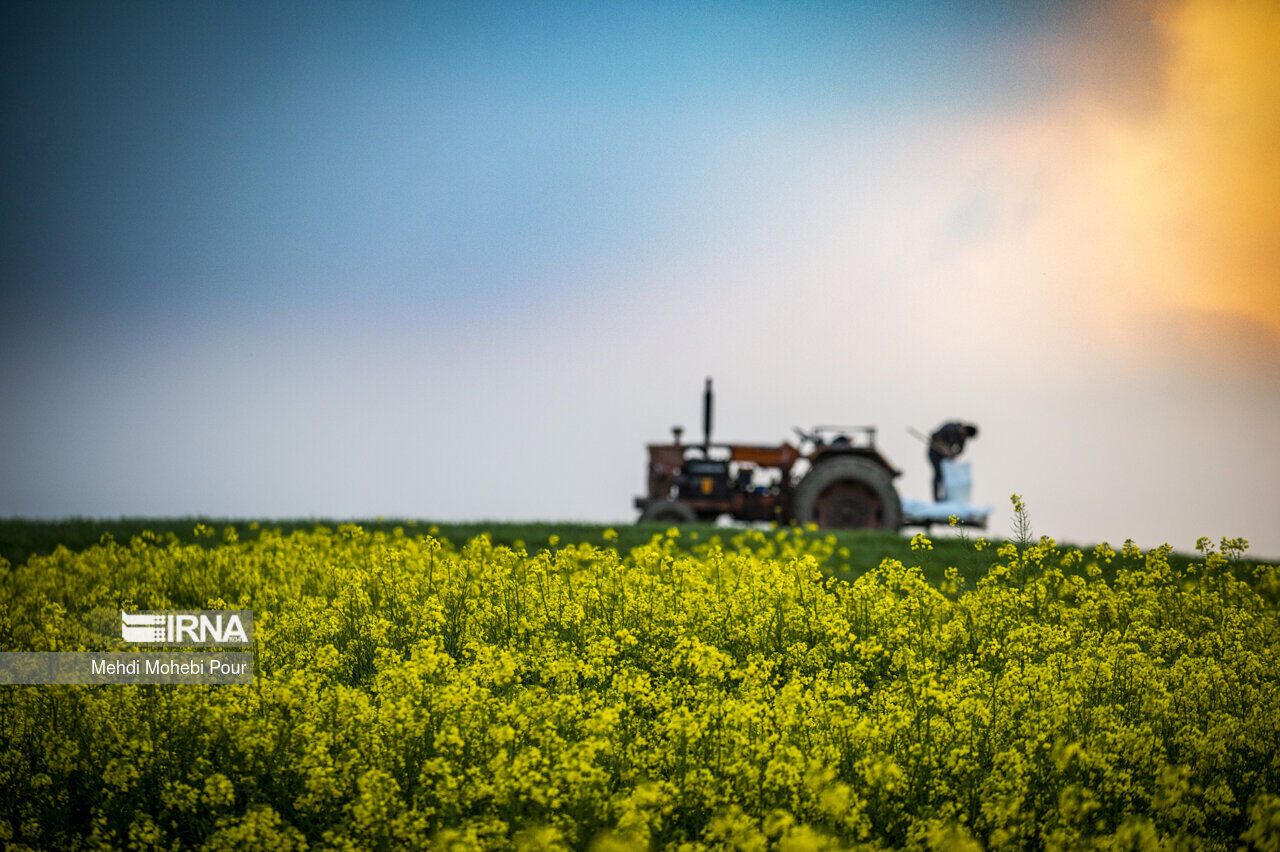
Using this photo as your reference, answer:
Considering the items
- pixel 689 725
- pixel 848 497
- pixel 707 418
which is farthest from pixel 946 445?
pixel 689 725

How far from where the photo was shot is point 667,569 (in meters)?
9.31

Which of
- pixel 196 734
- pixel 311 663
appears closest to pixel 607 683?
pixel 311 663

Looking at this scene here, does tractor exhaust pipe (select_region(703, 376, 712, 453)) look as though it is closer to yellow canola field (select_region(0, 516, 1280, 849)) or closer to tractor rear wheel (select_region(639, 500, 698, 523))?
tractor rear wheel (select_region(639, 500, 698, 523))

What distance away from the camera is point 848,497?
1711 cm

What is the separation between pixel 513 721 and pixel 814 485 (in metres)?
11.9

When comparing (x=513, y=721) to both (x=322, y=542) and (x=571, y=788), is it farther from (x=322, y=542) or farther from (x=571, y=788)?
(x=322, y=542)

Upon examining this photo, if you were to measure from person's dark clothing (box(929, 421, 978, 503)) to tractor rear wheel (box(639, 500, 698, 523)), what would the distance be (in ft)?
14.5

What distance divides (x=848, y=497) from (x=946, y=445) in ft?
8.78

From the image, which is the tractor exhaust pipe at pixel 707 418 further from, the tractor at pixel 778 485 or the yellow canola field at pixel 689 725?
the yellow canola field at pixel 689 725

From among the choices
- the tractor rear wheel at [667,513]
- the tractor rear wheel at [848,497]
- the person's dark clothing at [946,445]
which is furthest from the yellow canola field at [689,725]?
the person's dark clothing at [946,445]

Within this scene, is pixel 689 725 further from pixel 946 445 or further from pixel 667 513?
pixel 946 445

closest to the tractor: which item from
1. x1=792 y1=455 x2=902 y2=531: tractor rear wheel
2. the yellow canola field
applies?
x1=792 y1=455 x2=902 y2=531: tractor rear wheel

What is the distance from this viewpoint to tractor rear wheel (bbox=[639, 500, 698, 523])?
17.8 metres

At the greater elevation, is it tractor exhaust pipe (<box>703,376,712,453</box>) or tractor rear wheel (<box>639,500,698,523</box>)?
tractor exhaust pipe (<box>703,376,712,453</box>)
